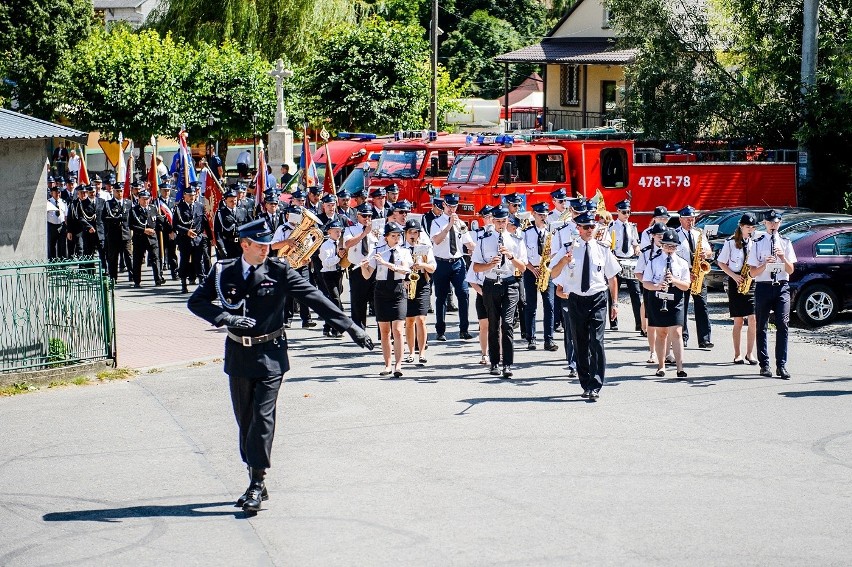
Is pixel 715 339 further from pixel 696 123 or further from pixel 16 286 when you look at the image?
A: pixel 696 123

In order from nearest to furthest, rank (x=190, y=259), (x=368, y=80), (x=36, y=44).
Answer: (x=190, y=259) → (x=368, y=80) → (x=36, y=44)

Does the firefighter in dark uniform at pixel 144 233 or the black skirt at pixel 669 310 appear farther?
the firefighter in dark uniform at pixel 144 233

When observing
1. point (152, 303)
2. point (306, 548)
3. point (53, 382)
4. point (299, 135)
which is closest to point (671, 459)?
point (306, 548)

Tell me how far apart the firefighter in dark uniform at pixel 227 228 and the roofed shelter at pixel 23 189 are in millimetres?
5429

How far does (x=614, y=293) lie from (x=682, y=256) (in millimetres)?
1455

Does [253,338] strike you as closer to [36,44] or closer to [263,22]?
[263,22]

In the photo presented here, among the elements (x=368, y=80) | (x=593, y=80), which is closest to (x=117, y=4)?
(x=593, y=80)

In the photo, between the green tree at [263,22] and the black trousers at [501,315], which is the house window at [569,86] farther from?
the black trousers at [501,315]

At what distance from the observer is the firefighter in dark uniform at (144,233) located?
22109 mm

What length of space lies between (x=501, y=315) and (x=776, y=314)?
10.5 ft

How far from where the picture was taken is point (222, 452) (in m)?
10.5

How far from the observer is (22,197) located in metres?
14.7

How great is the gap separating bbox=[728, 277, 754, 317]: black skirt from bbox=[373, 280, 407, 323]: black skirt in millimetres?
4051

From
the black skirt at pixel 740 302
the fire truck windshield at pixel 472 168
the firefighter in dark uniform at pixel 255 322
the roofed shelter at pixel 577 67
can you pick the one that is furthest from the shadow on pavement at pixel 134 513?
the roofed shelter at pixel 577 67
